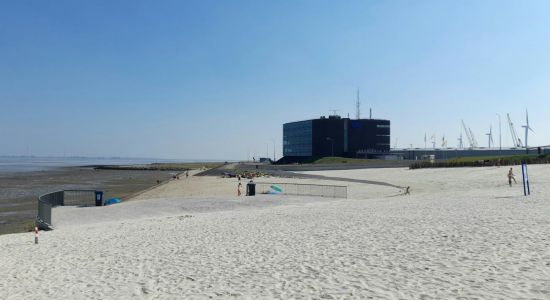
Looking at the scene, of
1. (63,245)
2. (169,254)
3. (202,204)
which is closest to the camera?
(169,254)

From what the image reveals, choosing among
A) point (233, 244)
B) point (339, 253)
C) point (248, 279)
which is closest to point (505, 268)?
point (339, 253)

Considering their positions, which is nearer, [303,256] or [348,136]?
[303,256]

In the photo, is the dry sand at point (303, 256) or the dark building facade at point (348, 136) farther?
the dark building facade at point (348, 136)

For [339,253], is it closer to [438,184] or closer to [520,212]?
[520,212]

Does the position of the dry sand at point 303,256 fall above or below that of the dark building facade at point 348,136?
below

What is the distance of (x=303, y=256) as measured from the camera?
40.8 ft

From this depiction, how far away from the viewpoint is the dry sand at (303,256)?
9.16 metres

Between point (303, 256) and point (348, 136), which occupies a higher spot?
point (348, 136)

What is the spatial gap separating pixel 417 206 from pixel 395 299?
16.8m

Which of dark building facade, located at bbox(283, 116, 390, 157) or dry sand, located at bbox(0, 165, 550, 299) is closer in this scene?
dry sand, located at bbox(0, 165, 550, 299)

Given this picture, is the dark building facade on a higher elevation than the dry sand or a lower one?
higher

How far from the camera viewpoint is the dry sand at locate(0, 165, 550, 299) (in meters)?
9.16

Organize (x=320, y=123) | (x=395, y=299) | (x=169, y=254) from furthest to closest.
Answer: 1. (x=320, y=123)
2. (x=169, y=254)
3. (x=395, y=299)

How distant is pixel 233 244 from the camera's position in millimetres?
15094
